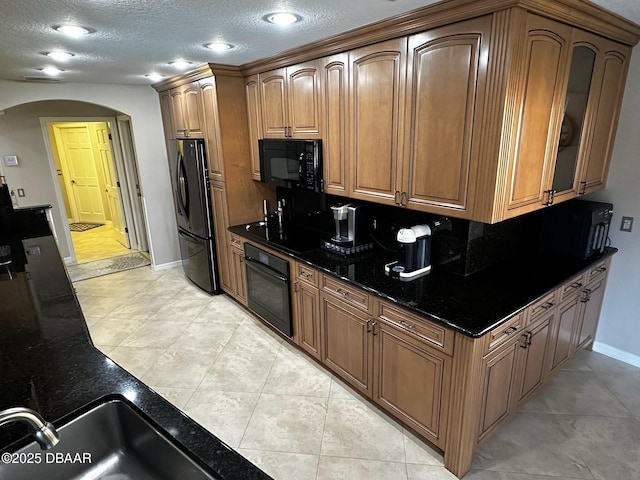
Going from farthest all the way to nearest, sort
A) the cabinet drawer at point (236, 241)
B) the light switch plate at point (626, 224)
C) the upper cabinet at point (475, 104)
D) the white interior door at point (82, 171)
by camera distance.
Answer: the white interior door at point (82, 171) < the cabinet drawer at point (236, 241) < the light switch plate at point (626, 224) < the upper cabinet at point (475, 104)

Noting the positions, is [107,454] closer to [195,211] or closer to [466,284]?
[466,284]

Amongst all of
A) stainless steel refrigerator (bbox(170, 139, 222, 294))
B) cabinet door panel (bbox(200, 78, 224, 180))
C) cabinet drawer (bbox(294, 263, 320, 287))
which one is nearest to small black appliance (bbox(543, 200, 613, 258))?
cabinet drawer (bbox(294, 263, 320, 287))

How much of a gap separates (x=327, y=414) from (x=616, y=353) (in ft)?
7.60

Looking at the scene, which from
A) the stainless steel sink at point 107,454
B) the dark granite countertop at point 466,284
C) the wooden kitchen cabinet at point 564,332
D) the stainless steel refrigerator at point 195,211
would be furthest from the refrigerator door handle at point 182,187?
the wooden kitchen cabinet at point 564,332

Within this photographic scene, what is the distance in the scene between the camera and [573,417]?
2.37 metres

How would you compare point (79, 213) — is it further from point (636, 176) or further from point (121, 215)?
point (636, 176)

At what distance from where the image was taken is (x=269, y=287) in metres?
3.24

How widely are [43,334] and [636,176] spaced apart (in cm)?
361

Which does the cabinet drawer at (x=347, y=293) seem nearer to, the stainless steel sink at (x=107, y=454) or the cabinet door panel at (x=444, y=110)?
the cabinet door panel at (x=444, y=110)

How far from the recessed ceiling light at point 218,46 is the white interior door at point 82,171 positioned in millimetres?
5720

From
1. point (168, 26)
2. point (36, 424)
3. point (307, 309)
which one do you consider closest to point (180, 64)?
point (168, 26)

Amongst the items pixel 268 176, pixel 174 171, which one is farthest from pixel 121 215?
pixel 268 176

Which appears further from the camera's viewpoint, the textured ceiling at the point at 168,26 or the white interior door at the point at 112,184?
the white interior door at the point at 112,184

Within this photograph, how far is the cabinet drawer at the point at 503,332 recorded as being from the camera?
6.02 feet
